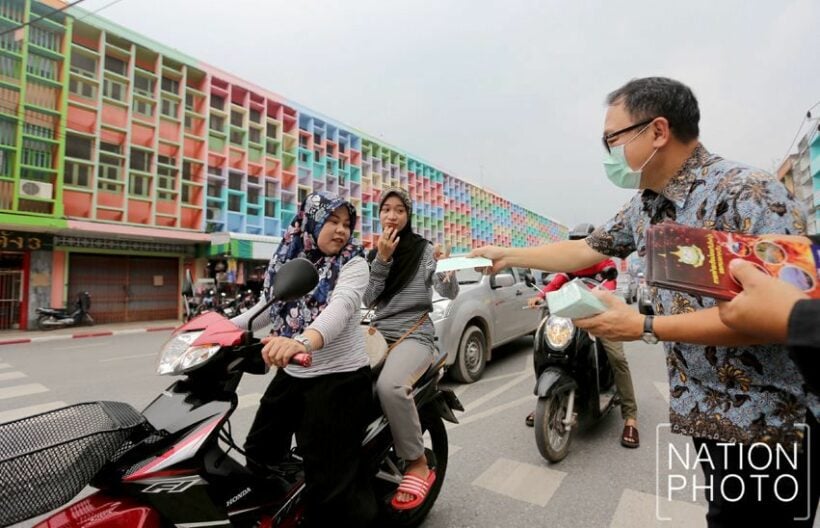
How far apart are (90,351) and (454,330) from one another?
772 centimetres

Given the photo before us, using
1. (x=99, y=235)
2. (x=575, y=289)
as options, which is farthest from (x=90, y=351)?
(x=575, y=289)

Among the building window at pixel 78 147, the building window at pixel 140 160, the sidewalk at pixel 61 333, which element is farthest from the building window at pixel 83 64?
the sidewalk at pixel 61 333

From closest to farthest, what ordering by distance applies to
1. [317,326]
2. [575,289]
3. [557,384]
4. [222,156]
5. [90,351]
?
[575,289] → [317,326] → [557,384] → [90,351] → [222,156]

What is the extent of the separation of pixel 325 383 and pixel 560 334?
213cm

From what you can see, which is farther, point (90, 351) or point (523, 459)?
point (90, 351)

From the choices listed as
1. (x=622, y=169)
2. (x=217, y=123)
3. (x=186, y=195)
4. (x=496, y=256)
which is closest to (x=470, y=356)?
(x=496, y=256)

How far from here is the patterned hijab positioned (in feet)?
6.28

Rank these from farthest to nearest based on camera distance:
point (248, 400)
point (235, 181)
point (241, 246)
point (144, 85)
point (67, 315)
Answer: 1. point (235, 181)
2. point (241, 246)
3. point (144, 85)
4. point (67, 315)
5. point (248, 400)

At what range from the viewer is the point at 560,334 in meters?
3.29

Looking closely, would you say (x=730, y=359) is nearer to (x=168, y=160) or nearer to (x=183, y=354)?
(x=183, y=354)

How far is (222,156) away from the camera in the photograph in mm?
17953

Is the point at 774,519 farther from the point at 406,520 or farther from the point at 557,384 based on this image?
the point at 557,384

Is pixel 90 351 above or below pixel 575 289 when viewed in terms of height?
below

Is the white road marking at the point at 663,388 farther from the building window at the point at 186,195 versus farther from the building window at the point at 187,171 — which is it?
the building window at the point at 187,171
